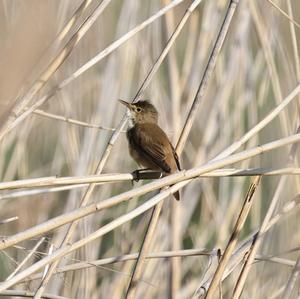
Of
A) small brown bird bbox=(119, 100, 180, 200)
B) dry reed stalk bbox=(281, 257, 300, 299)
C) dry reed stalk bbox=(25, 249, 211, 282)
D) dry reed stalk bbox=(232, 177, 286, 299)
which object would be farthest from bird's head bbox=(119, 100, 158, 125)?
dry reed stalk bbox=(281, 257, 300, 299)

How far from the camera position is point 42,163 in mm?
4086

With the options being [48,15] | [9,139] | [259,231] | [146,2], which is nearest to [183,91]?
[146,2]

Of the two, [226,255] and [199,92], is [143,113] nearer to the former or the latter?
[199,92]

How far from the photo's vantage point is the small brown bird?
9.55ft

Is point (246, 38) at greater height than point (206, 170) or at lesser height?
greater

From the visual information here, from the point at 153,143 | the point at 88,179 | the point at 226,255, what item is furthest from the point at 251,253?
the point at 153,143

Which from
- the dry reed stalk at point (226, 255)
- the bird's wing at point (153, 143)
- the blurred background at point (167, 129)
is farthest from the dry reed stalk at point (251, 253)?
the bird's wing at point (153, 143)

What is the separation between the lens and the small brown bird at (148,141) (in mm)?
2912

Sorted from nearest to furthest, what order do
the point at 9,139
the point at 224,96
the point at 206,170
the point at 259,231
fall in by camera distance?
the point at 206,170
the point at 259,231
the point at 224,96
the point at 9,139

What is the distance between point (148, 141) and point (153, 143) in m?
0.06

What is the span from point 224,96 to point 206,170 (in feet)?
4.13

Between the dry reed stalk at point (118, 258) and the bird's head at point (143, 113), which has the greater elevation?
the bird's head at point (143, 113)

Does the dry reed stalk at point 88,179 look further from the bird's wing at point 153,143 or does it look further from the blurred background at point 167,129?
the bird's wing at point 153,143

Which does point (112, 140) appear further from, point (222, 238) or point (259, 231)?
point (222, 238)
